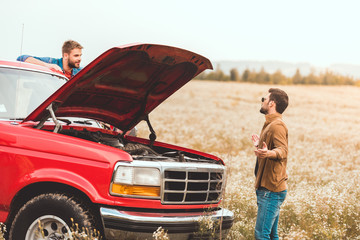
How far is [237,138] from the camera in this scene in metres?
16.5

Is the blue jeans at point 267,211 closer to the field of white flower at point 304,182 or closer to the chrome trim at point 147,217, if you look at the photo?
the field of white flower at point 304,182

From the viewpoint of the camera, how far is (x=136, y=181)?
12.8 ft

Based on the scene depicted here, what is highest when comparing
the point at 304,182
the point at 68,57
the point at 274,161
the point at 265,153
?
the point at 68,57

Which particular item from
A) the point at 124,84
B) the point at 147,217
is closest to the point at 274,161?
the point at 147,217

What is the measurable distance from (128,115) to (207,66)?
4.19ft

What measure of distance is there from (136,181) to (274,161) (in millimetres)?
1390

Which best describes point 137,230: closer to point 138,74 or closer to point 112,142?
point 112,142

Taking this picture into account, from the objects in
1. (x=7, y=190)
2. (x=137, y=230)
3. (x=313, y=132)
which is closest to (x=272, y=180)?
(x=137, y=230)

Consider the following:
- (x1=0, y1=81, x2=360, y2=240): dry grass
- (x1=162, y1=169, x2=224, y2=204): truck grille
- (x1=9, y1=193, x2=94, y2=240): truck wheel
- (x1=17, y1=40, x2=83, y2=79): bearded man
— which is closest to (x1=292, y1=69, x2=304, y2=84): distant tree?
(x1=0, y1=81, x2=360, y2=240): dry grass

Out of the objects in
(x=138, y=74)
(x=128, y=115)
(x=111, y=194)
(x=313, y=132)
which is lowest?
(x=313, y=132)

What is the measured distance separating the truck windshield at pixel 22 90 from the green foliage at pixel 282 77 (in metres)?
77.2

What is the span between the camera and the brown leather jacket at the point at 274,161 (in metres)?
4.25

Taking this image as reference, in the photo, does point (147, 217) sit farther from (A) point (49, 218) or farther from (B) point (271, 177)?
(B) point (271, 177)

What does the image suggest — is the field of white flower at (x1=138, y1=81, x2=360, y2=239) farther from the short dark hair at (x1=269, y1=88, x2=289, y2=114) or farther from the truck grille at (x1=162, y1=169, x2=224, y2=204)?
the truck grille at (x1=162, y1=169, x2=224, y2=204)
